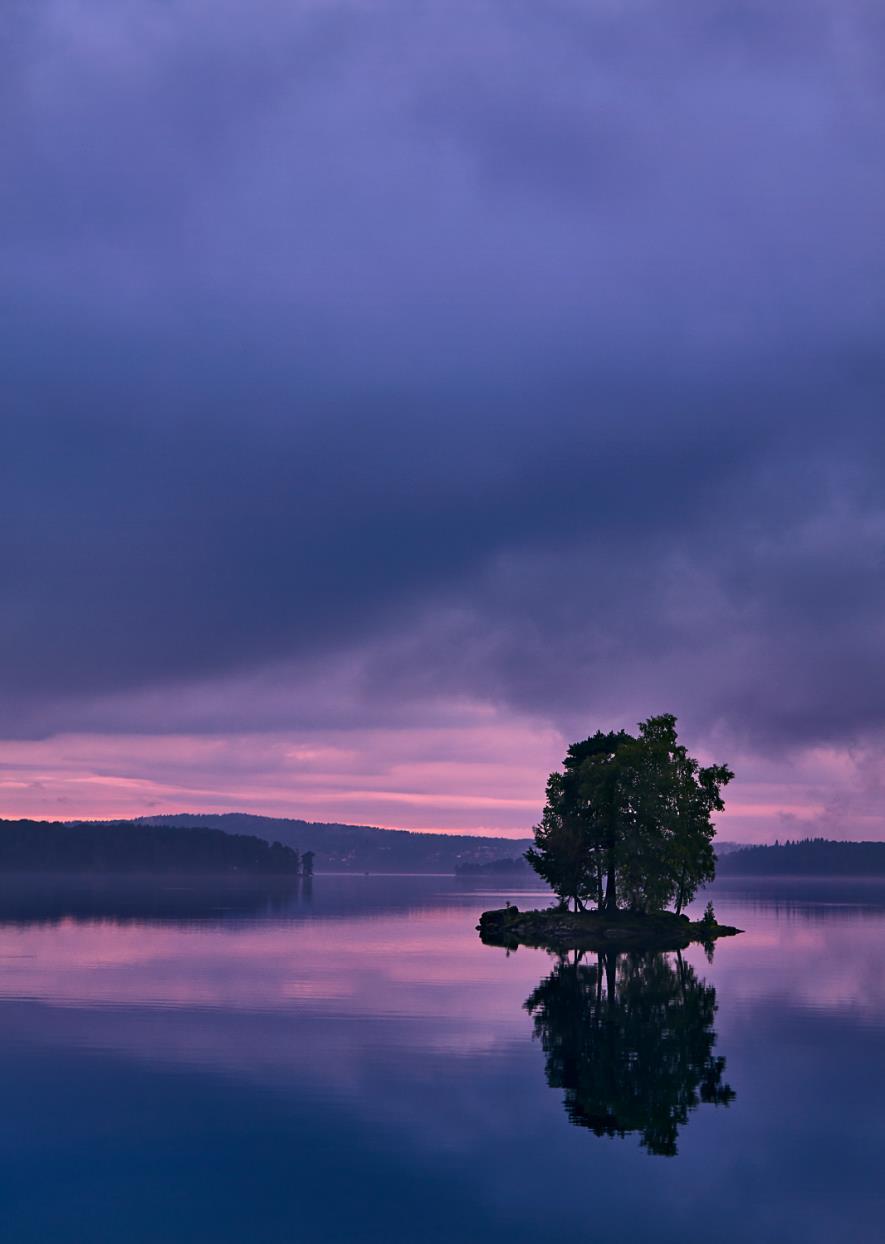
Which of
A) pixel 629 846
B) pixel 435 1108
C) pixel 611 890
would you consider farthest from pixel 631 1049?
pixel 611 890

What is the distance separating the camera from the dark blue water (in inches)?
1122

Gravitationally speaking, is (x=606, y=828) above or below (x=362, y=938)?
above

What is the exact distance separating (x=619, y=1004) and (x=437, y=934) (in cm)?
6478

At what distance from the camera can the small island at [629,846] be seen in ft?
384

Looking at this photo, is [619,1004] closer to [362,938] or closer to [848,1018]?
[848,1018]

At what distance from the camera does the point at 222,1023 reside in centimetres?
5594

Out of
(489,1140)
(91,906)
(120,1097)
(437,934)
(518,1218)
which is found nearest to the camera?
(518,1218)

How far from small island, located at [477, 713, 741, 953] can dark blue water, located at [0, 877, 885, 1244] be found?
3761 cm

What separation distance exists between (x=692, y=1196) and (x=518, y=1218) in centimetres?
454

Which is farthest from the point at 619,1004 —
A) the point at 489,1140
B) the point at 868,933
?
the point at 868,933

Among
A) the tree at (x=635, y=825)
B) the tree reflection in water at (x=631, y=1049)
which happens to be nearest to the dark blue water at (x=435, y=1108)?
the tree reflection in water at (x=631, y=1049)

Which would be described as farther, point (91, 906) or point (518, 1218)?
point (91, 906)

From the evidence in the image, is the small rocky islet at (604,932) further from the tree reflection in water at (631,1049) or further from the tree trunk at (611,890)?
the tree reflection in water at (631,1049)

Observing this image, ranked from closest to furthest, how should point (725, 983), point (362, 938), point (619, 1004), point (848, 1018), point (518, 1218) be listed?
point (518, 1218), point (848, 1018), point (619, 1004), point (725, 983), point (362, 938)
